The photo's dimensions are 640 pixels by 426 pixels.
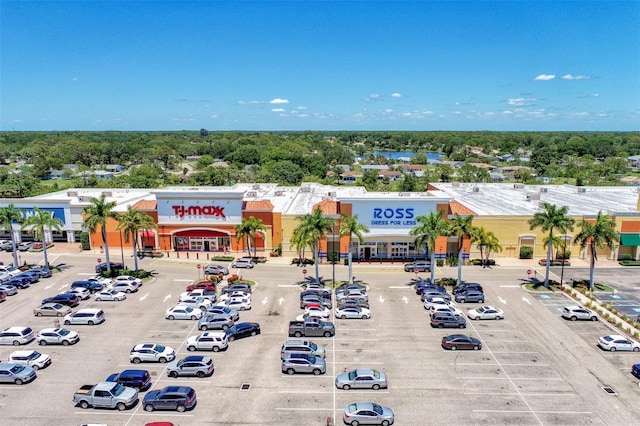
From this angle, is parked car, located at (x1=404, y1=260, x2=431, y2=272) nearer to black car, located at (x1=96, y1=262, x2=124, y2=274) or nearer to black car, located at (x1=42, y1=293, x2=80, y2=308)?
black car, located at (x1=96, y1=262, x2=124, y2=274)

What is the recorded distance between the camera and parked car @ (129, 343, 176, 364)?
125ft

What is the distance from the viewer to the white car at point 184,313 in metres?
46.7

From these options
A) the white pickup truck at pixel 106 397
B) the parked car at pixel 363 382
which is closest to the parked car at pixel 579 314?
the parked car at pixel 363 382

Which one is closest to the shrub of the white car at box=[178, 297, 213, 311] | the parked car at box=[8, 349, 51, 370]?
the white car at box=[178, 297, 213, 311]

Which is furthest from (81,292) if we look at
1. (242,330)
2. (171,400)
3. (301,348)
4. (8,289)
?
(301,348)

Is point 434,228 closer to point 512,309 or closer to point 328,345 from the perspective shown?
point 512,309

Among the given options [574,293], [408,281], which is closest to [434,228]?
[408,281]

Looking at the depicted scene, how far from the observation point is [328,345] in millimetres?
41375

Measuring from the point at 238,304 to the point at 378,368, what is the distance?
748 inches

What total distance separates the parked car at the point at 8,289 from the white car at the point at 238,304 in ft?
86.5

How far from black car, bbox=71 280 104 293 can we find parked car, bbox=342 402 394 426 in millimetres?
38813

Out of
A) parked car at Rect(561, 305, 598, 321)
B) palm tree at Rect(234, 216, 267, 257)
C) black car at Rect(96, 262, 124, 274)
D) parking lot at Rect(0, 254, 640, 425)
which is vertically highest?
palm tree at Rect(234, 216, 267, 257)

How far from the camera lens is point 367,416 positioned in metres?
29.5

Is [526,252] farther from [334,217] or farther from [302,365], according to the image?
[302,365]
